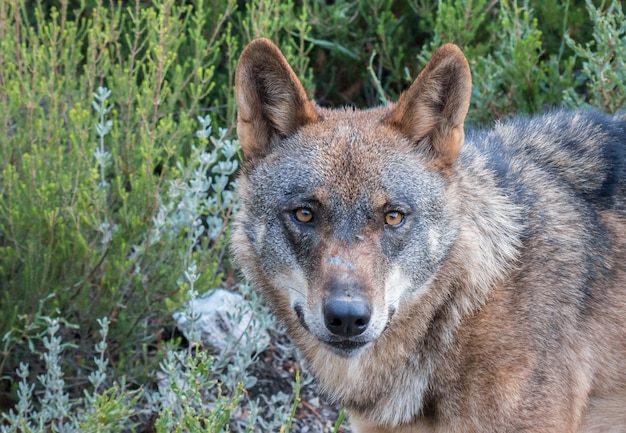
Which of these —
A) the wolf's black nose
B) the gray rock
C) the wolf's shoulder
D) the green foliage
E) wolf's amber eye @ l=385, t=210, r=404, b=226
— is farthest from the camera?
the gray rock

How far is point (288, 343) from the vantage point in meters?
5.73

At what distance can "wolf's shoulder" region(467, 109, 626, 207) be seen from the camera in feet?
12.8

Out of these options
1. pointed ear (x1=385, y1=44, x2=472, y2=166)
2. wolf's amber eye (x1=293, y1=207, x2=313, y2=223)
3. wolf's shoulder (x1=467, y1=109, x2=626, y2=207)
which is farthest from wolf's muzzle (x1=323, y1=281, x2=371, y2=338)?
wolf's shoulder (x1=467, y1=109, x2=626, y2=207)

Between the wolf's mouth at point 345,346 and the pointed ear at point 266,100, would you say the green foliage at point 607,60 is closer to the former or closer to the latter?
the pointed ear at point 266,100

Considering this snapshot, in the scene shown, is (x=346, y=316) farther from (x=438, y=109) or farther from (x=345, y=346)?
(x=438, y=109)

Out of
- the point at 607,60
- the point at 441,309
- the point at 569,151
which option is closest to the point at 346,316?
the point at 441,309

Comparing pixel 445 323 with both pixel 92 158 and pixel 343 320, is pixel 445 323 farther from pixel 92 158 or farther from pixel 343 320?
pixel 92 158

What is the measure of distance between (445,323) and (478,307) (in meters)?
0.15

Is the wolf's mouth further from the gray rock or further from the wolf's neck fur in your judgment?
the gray rock

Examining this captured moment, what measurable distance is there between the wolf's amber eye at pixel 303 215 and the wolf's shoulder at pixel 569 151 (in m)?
0.92

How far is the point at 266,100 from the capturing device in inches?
151

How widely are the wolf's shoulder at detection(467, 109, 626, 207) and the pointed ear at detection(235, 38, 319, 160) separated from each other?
861 mm

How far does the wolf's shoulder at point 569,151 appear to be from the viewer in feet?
12.8

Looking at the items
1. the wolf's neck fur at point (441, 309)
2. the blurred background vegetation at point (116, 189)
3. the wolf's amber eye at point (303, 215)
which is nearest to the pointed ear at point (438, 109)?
the wolf's neck fur at point (441, 309)
